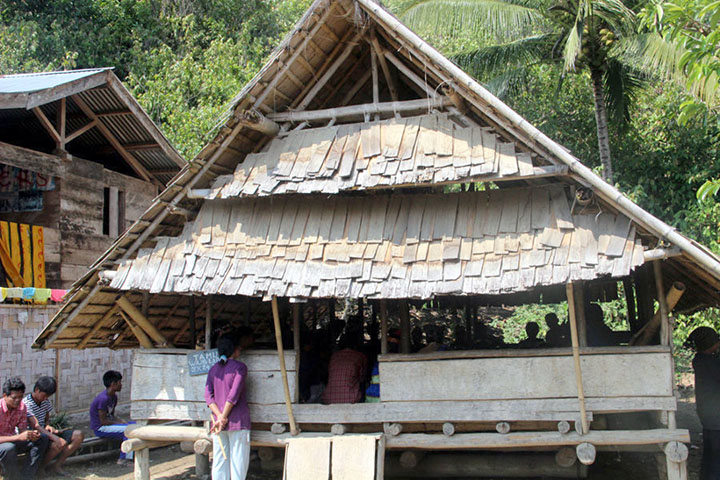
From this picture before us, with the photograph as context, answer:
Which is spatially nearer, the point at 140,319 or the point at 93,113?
the point at 140,319

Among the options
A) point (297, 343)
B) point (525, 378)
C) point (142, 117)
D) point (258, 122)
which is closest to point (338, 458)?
point (297, 343)

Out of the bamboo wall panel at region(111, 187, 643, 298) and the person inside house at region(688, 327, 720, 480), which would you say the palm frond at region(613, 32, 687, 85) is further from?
the bamboo wall panel at region(111, 187, 643, 298)

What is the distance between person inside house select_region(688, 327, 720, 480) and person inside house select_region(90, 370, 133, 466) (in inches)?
285

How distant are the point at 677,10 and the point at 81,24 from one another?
814 inches

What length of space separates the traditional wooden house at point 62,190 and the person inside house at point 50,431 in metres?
1.61

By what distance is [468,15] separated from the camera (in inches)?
496

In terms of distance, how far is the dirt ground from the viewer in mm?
7965

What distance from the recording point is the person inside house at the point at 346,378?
23.3 feet

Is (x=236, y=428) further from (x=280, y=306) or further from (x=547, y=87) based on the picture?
(x=547, y=87)

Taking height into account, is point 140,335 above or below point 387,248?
below

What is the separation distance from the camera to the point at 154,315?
27.9ft

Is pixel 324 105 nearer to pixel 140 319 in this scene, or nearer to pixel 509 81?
pixel 140 319

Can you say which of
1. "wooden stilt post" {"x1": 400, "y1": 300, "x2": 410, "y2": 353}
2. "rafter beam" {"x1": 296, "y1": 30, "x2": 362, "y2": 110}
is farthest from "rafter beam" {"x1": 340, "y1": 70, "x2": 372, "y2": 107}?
"wooden stilt post" {"x1": 400, "y1": 300, "x2": 410, "y2": 353}

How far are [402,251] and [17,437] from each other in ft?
16.4
